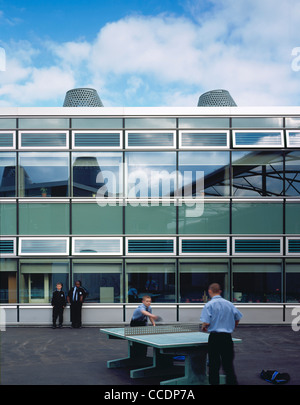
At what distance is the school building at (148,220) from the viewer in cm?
1672

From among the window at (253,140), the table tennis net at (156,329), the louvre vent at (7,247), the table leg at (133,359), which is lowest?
the table leg at (133,359)

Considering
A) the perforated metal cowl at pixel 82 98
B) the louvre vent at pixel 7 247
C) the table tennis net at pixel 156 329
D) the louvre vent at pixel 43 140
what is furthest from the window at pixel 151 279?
the table tennis net at pixel 156 329

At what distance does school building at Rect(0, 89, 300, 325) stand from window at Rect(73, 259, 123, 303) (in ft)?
0.11

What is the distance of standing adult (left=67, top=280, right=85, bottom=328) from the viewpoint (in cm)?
1616

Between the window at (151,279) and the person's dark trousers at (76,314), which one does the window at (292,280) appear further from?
the person's dark trousers at (76,314)

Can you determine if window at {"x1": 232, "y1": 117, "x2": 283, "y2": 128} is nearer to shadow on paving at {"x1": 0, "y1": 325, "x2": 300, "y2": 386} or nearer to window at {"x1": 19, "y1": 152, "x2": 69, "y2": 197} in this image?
window at {"x1": 19, "y1": 152, "x2": 69, "y2": 197}

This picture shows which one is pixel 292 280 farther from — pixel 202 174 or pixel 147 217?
pixel 147 217

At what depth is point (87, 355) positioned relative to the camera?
1152cm

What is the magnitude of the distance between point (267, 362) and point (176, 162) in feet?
26.1

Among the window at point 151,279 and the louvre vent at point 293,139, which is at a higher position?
the louvre vent at point 293,139

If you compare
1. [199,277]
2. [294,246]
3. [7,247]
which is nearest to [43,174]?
[7,247]

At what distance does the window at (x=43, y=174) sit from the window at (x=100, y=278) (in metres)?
2.54

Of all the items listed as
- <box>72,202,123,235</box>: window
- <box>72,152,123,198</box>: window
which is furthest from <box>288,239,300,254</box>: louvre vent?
<box>72,152,123,198</box>: window

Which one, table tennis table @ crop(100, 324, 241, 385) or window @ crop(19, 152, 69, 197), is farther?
window @ crop(19, 152, 69, 197)
